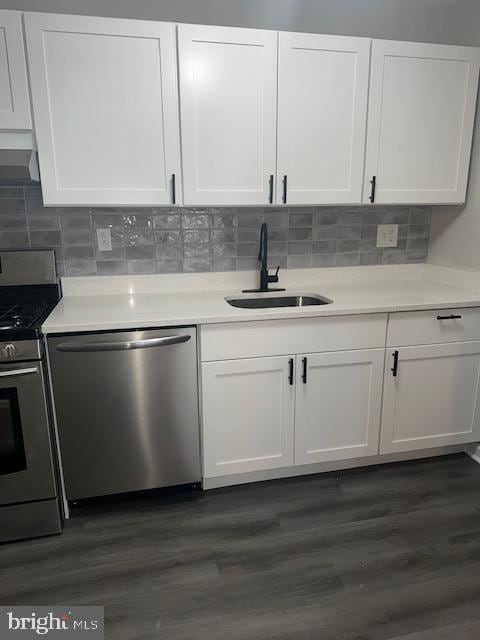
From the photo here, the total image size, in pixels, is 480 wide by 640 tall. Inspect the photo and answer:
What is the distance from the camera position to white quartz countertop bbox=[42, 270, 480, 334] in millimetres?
1777

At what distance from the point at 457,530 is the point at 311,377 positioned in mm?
892

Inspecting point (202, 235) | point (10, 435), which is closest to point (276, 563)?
point (10, 435)

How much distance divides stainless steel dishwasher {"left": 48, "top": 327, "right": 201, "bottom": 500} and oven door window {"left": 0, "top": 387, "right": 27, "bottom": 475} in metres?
0.15

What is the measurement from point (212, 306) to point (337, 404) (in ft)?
2.55

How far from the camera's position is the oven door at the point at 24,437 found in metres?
1.67

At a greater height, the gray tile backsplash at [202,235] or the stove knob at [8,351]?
the gray tile backsplash at [202,235]

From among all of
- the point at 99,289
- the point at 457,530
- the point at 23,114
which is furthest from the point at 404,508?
the point at 23,114

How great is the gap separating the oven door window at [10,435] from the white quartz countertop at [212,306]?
30cm

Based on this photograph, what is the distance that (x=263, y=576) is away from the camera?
1.60 meters

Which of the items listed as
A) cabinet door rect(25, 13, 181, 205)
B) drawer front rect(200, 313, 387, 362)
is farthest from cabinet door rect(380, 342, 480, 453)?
cabinet door rect(25, 13, 181, 205)

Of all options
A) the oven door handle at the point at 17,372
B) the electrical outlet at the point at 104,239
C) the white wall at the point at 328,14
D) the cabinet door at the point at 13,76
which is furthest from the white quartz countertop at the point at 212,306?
the white wall at the point at 328,14

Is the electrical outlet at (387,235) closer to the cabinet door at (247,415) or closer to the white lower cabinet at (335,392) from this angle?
the white lower cabinet at (335,392)

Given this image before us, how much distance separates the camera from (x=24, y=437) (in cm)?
172

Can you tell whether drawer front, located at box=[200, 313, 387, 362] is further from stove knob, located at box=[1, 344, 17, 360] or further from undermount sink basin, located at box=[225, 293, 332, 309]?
stove knob, located at box=[1, 344, 17, 360]
